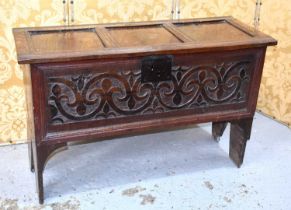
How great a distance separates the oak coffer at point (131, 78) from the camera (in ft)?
5.61

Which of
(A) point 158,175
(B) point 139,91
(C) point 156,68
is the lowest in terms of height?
(A) point 158,175

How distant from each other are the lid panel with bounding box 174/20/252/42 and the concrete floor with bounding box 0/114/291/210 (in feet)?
2.11

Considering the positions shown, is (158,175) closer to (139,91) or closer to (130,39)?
(139,91)

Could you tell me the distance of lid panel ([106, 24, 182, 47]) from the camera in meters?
1.83

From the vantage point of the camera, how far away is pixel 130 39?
188 centimetres

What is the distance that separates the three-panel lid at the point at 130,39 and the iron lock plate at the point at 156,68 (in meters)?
0.03

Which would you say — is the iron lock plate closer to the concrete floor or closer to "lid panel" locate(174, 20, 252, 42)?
"lid panel" locate(174, 20, 252, 42)

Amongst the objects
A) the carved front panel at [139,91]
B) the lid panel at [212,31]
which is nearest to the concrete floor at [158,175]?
the carved front panel at [139,91]

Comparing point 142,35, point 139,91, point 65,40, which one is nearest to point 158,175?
point 139,91

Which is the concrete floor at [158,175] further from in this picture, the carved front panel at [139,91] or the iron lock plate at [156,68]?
the iron lock plate at [156,68]

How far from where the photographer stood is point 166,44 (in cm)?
180

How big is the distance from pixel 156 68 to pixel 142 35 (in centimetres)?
21

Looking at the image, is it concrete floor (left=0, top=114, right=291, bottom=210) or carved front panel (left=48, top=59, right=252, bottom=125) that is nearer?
carved front panel (left=48, top=59, right=252, bottom=125)

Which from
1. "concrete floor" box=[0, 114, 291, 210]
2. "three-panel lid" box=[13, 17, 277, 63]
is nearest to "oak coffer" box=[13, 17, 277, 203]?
"three-panel lid" box=[13, 17, 277, 63]
